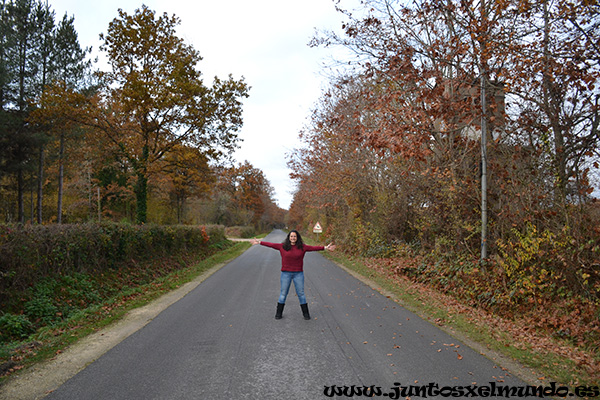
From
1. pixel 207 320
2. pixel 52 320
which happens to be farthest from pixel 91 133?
pixel 207 320

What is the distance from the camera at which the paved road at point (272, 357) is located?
4.21 meters

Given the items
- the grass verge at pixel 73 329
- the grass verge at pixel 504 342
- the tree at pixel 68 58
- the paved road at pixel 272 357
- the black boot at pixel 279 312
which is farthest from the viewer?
the tree at pixel 68 58

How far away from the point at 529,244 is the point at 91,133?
22.0 meters

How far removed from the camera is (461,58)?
10117mm

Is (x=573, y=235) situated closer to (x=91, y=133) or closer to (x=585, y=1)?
(x=585, y=1)

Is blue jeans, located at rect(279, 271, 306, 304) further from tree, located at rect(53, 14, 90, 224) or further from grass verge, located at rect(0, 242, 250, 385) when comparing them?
tree, located at rect(53, 14, 90, 224)

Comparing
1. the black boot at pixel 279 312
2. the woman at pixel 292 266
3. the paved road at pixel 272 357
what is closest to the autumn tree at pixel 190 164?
the paved road at pixel 272 357

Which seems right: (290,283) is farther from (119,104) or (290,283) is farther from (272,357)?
(119,104)

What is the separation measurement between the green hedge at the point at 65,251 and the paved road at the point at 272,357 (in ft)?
9.06

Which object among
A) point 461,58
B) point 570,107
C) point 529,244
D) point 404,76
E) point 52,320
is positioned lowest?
point 52,320

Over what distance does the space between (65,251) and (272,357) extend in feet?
21.3

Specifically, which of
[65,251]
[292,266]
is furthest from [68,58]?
[292,266]

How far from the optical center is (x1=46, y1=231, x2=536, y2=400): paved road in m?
4.21

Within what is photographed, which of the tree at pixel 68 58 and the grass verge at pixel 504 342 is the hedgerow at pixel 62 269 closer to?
the grass verge at pixel 504 342
